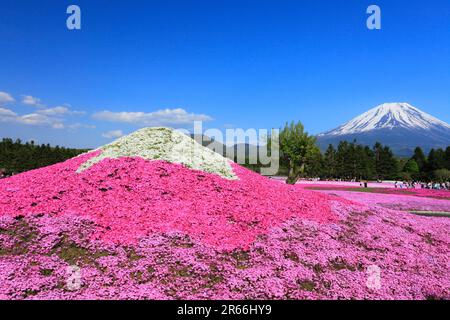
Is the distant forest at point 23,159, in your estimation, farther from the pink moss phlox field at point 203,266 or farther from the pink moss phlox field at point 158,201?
the pink moss phlox field at point 203,266

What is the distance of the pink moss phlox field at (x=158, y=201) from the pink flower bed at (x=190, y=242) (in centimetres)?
6

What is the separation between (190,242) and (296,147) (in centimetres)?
2772

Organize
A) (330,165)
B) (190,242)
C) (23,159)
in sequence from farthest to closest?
(330,165)
(23,159)
(190,242)

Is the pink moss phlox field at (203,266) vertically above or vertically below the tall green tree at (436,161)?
below

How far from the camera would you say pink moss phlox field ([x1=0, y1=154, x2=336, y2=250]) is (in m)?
11.7

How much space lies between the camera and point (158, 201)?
1362 centimetres

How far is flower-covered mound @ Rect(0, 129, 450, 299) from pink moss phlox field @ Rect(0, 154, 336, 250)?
0.06 metres

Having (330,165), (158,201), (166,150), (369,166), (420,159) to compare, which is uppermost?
(420,159)

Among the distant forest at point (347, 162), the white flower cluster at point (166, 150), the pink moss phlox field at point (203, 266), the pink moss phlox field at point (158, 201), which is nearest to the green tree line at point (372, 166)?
the distant forest at point (347, 162)

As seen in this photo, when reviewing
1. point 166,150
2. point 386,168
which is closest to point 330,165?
point 386,168

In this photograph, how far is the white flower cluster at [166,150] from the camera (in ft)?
59.1

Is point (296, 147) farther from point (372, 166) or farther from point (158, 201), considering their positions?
Result: point (372, 166)

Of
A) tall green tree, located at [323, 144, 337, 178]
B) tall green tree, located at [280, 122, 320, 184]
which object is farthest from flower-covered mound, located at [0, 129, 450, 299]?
tall green tree, located at [323, 144, 337, 178]

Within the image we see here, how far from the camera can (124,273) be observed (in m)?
9.05
